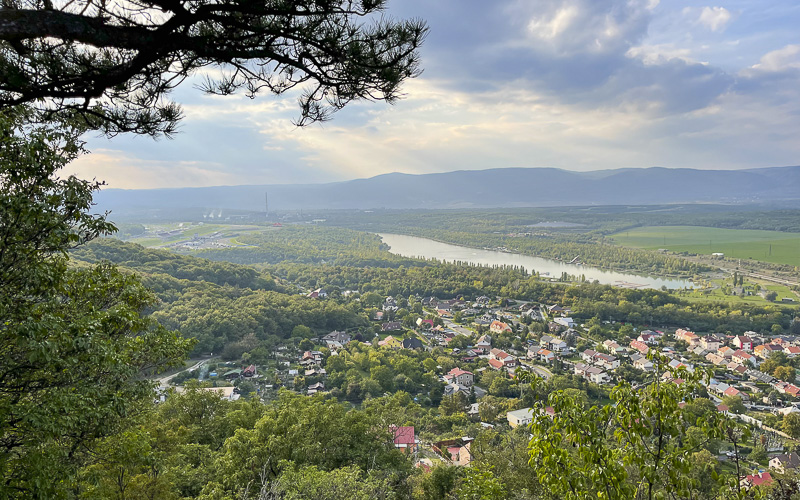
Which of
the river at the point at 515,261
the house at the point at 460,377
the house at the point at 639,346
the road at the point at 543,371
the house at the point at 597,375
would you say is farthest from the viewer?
the river at the point at 515,261

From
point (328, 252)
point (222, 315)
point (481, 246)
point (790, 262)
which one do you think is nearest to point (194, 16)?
point (222, 315)

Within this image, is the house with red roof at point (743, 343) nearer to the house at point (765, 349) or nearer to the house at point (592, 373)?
the house at point (765, 349)

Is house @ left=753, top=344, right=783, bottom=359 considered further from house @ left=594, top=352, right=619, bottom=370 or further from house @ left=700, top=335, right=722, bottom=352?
house @ left=594, top=352, right=619, bottom=370

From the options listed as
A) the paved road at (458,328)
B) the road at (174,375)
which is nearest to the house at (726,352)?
the paved road at (458,328)

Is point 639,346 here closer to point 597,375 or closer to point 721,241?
point 597,375

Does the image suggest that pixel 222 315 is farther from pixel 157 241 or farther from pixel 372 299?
pixel 157 241
